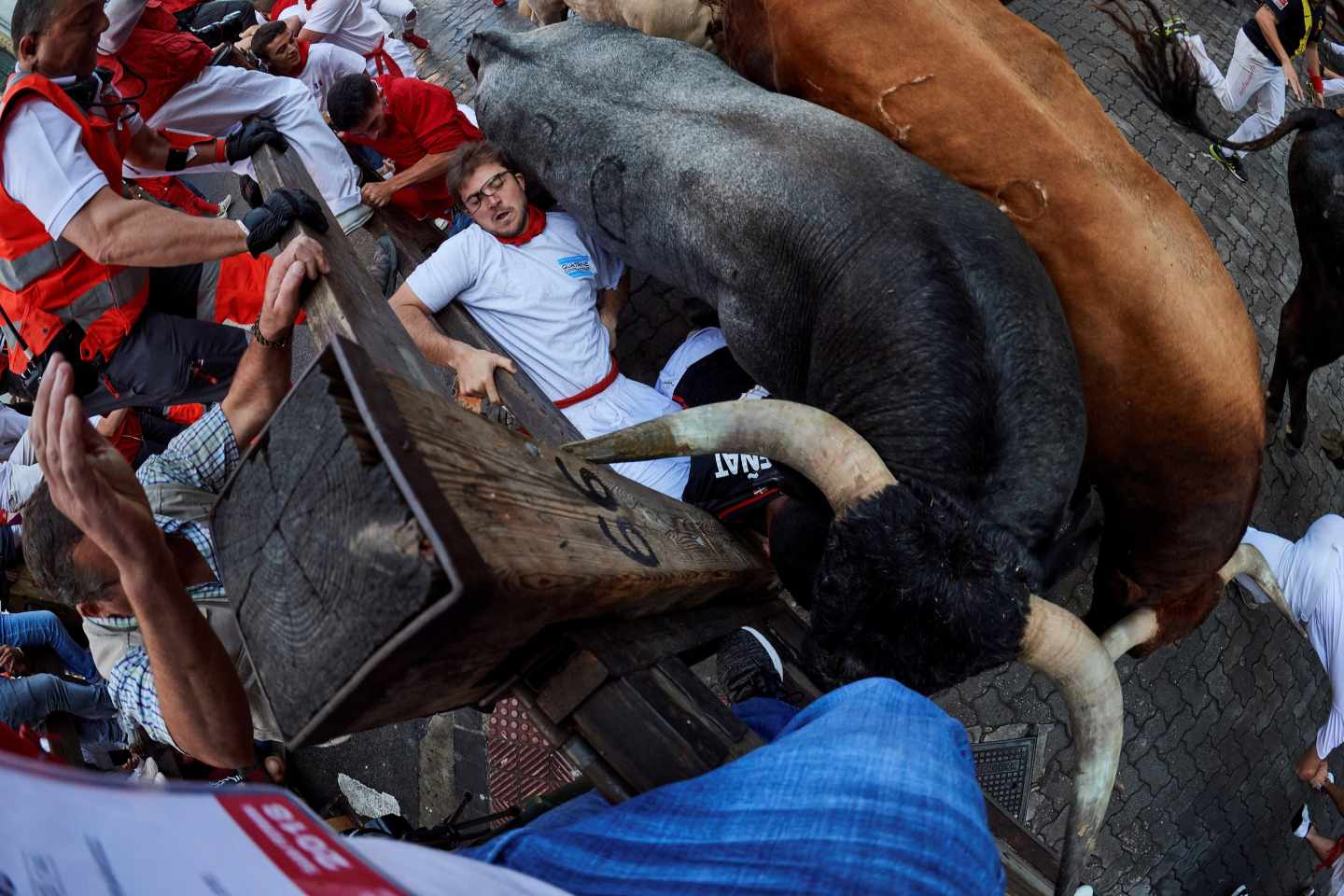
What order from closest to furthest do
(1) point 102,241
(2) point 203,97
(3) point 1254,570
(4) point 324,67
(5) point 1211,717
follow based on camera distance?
(1) point 102,241 → (3) point 1254,570 → (5) point 1211,717 → (2) point 203,97 → (4) point 324,67

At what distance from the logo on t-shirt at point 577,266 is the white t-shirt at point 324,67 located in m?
2.83

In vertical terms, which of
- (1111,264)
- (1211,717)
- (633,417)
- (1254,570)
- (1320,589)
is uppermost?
(1111,264)

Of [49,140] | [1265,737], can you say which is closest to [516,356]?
[49,140]

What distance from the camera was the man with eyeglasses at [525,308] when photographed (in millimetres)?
3855

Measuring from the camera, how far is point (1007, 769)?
3.99 meters

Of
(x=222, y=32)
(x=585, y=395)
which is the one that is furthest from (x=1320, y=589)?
(x=222, y=32)

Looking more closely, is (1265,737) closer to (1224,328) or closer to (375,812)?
(1224,328)

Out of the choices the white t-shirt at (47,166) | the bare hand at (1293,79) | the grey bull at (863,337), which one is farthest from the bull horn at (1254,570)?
the white t-shirt at (47,166)

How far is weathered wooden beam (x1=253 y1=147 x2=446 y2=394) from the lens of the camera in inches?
99.1

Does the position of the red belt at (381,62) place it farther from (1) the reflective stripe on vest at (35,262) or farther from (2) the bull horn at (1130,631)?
(2) the bull horn at (1130,631)

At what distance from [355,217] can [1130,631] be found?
394cm

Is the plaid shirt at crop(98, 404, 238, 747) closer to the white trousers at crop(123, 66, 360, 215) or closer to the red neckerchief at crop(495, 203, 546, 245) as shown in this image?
the red neckerchief at crop(495, 203, 546, 245)

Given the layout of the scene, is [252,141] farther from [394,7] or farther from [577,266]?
[394,7]

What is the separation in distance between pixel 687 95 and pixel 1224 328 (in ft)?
7.06
